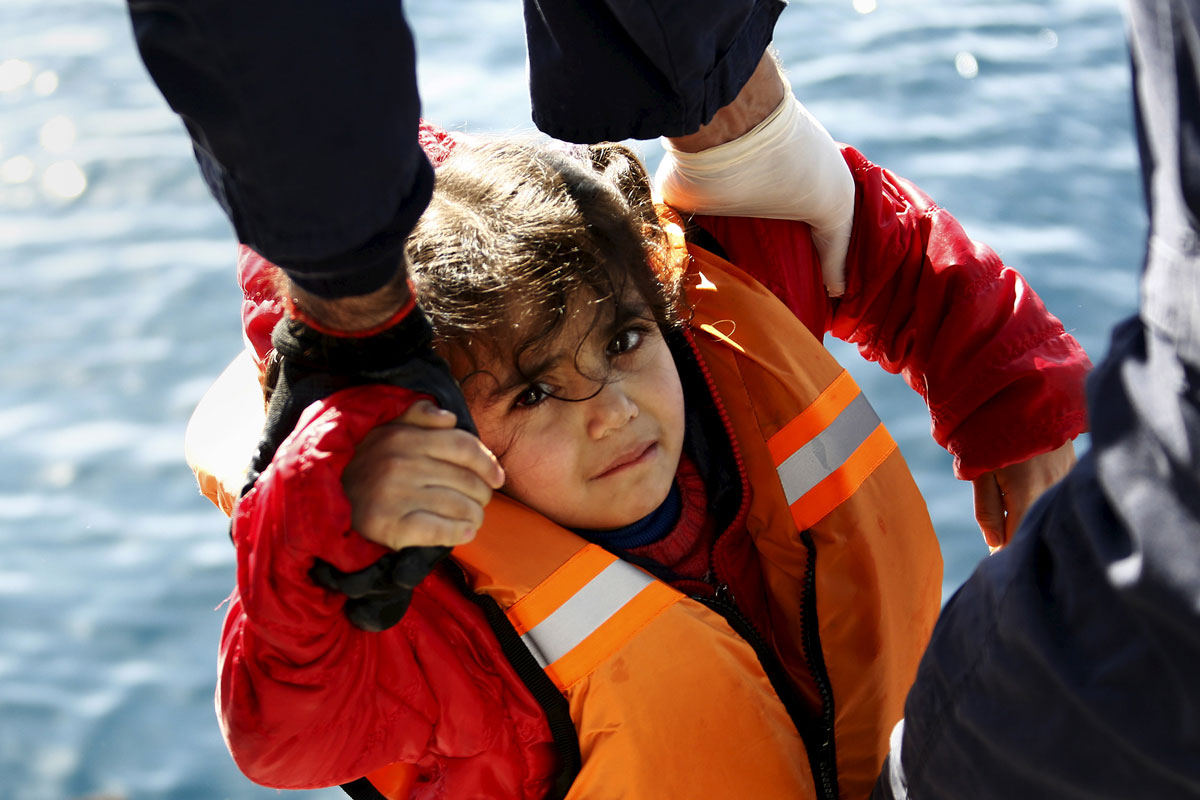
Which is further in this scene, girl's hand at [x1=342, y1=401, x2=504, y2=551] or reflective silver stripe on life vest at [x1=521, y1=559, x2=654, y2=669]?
reflective silver stripe on life vest at [x1=521, y1=559, x2=654, y2=669]

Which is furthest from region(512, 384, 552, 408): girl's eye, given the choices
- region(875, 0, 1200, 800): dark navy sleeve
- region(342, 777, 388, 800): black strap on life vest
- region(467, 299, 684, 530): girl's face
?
region(875, 0, 1200, 800): dark navy sleeve

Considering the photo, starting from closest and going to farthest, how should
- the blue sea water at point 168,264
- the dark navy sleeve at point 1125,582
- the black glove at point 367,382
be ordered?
the dark navy sleeve at point 1125,582, the black glove at point 367,382, the blue sea water at point 168,264

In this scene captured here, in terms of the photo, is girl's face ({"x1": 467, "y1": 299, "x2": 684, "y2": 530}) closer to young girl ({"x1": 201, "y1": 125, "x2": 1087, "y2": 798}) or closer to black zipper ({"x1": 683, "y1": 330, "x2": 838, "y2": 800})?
young girl ({"x1": 201, "y1": 125, "x2": 1087, "y2": 798})

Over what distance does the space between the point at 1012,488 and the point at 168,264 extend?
236 centimetres

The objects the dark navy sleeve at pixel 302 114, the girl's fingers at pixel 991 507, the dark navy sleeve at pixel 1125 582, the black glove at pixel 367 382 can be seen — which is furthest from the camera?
the girl's fingers at pixel 991 507

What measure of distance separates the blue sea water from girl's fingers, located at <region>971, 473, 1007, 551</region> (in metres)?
0.88

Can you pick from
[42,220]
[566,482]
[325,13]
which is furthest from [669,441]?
[42,220]

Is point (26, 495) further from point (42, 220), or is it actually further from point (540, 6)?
point (540, 6)

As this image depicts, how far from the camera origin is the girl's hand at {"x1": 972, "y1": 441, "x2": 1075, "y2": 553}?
1.47m

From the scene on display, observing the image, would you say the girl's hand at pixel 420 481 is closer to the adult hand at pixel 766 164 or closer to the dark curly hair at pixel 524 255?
the dark curly hair at pixel 524 255

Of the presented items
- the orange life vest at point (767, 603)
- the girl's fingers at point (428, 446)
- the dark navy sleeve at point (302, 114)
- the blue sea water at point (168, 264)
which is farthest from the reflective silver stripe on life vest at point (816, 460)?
the blue sea water at point (168, 264)

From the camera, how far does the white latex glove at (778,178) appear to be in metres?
1.44

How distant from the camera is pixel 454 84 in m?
3.74

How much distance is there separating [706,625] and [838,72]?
9.12 feet
